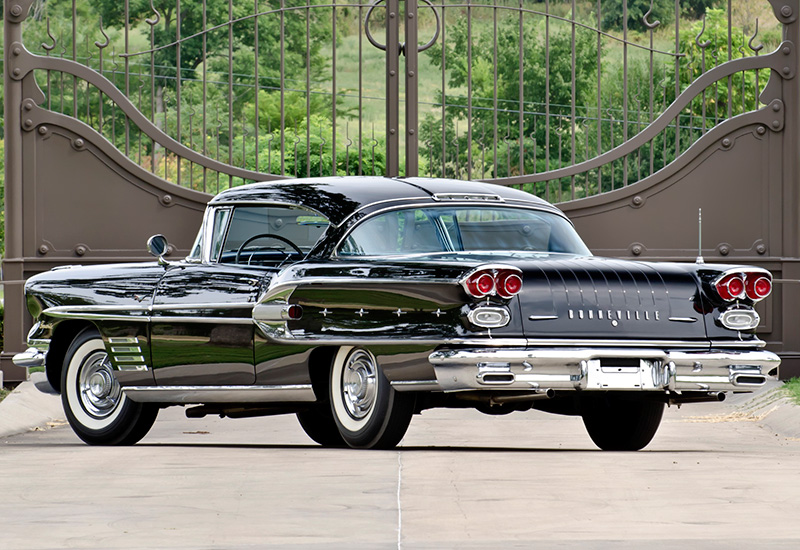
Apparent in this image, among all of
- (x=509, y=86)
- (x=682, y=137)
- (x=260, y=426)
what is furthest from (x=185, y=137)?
(x=260, y=426)

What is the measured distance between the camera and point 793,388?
40.9 ft

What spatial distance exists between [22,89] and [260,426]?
4480mm

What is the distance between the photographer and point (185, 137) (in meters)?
49.3

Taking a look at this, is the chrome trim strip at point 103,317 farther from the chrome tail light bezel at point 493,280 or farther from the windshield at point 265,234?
the chrome tail light bezel at point 493,280

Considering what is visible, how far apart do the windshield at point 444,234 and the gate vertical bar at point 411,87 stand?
15.2 ft

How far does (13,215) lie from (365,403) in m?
6.25

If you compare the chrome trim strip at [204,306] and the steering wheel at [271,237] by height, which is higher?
the steering wheel at [271,237]

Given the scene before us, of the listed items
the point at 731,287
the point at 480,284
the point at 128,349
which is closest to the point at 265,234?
the point at 128,349

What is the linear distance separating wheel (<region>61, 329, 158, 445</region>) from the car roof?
1.30 m

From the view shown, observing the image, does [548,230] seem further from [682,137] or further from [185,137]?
[185,137]

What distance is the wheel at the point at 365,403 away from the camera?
25.9ft

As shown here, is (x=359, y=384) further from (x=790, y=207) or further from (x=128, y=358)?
(x=790, y=207)

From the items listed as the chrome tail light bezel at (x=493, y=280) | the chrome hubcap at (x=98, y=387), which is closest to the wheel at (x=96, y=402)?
the chrome hubcap at (x=98, y=387)

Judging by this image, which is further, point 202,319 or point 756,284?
point 202,319
